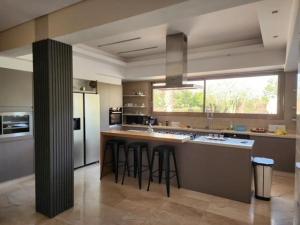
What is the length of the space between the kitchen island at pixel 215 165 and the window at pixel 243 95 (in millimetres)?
1937

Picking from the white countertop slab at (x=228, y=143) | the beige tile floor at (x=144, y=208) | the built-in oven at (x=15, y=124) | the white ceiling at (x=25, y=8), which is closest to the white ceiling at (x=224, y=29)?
the white ceiling at (x=25, y=8)

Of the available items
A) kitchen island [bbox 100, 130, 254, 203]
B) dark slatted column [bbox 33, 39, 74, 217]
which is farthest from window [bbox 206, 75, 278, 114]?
dark slatted column [bbox 33, 39, 74, 217]

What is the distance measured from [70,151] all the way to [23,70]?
2.20 m

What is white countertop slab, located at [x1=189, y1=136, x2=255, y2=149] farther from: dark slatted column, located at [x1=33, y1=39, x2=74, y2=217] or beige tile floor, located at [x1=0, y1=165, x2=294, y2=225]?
dark slatted column, located at [x1=33, y1=39, x2=74, y2=217]

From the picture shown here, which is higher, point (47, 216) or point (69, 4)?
point (69, 4)

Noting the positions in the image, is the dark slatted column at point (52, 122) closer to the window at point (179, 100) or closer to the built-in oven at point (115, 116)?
the built-in oven at point (115, 116)

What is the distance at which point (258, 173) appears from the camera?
3234 millimetres

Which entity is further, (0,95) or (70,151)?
(0,95)

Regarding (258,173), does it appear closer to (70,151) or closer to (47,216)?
(70,151)

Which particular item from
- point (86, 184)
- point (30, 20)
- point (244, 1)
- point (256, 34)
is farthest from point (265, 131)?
point (30, 20)

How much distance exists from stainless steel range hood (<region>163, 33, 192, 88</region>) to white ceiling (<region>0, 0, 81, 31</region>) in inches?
75.0

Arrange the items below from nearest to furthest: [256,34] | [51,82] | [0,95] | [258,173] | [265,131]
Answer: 1. [51,82]
2. [258,173]
3. [0,95]
4. [256,34]
5. [265,131]

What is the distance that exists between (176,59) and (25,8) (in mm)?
2475

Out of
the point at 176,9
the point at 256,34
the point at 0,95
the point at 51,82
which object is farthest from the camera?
the point at 256,34
